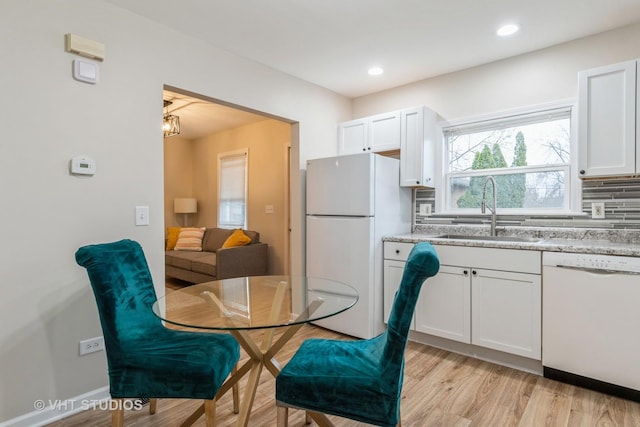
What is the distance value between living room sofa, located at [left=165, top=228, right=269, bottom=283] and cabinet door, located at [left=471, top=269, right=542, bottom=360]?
300 cm

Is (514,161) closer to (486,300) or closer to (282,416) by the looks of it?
(486,300)

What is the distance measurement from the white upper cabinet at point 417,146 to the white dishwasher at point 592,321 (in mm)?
1249

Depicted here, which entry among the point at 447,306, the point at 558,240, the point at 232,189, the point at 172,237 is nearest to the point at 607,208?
the point at 558,240

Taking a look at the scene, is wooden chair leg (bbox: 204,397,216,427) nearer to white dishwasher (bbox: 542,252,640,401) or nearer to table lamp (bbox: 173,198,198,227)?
white dishwasher (bbox: 542,252,640,401)

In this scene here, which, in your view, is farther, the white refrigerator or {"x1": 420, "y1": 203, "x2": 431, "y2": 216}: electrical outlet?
{"x1": 420, "y1": 203, "x2": 431, "y2": 216}: electrical outlet

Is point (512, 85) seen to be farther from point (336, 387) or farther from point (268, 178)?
point (268, 178)

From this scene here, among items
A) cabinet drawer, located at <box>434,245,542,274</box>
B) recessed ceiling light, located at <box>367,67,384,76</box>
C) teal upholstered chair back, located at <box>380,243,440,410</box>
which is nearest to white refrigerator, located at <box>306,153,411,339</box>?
cabinet drawer, located at <box>434,245,542,274</box>

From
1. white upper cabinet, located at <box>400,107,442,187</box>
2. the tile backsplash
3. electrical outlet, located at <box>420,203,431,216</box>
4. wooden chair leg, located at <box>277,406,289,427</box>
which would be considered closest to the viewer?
wooden chair leg, located at <box>277,406,289,427</box>

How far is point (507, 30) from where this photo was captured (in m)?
2.46

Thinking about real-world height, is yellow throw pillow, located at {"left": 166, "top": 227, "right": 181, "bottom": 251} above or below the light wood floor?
above

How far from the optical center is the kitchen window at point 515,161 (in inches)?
107

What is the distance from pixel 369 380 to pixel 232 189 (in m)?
4.82

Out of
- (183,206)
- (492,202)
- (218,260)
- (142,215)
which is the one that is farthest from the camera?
(183,206)

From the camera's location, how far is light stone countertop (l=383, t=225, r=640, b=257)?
2.09 m
